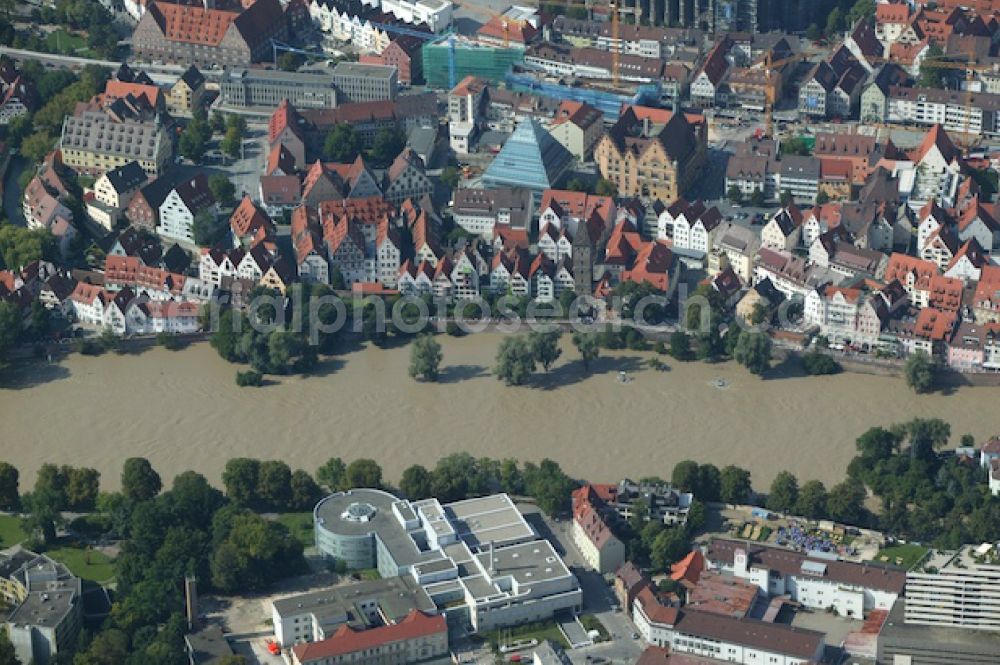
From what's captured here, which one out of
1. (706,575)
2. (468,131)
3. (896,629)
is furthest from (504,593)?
(468,131)

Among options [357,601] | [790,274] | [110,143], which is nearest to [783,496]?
[357,601]

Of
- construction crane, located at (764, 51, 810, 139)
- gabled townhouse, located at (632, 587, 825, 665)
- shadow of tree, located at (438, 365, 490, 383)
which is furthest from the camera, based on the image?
construction crane, located at (764, 51, 810, 139)

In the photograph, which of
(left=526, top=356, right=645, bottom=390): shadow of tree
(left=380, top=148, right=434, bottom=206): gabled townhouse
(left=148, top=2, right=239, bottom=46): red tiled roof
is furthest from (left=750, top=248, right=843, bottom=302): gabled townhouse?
(left=148, top=2, right=239, bottom=46): red tiled roof

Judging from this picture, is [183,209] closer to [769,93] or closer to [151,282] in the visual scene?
[151,282]

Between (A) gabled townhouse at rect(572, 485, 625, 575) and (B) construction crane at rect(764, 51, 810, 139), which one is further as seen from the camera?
(B) construction crane at rect(764, 51, 810, 139)

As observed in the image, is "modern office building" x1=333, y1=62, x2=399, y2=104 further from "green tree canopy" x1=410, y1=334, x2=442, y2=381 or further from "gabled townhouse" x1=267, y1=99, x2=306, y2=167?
"green tree canopy" x1=410, y1=334, x2=442, y2=381

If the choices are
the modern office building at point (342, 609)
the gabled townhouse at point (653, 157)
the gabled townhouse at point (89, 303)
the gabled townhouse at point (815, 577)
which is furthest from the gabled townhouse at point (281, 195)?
the gabled townhouse at point (815, 577)

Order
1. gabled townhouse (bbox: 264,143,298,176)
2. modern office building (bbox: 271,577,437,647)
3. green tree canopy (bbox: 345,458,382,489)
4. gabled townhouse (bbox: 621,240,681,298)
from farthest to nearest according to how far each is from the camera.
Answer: gabled townhouse (bbox: 264,143,298,176)
gabled townhouse (bbox: 621,240,681,298)
green tree canopy (bbox: 345,458,382,489)
modern office building (bbox: 271,577,437,647)
